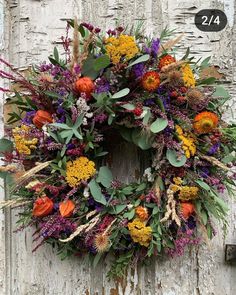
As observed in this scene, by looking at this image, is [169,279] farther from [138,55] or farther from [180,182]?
[138,55]

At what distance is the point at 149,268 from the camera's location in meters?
1.42

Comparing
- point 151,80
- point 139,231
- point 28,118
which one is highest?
point 151,80

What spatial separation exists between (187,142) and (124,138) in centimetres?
17

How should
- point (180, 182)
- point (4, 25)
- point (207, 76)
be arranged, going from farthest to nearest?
point (4, 25) < point (207, 76) < point (180, 182)

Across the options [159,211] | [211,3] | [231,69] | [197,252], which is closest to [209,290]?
[197,252]

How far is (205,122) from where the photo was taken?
4.06ft

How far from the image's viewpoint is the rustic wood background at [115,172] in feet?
4.65

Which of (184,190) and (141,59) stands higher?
(141,59)

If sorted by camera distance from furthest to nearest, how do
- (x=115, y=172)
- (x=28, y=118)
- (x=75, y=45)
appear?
(x=115, y=172)
(x=28, y=118)
(x=75, y=45)

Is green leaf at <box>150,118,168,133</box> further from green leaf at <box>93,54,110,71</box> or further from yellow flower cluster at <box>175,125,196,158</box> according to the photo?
green leaf at <box>93,54,110,71</box>

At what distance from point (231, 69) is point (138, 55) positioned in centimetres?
33

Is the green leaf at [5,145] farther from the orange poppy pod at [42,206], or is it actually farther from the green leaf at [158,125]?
the green leaf at [158,125]

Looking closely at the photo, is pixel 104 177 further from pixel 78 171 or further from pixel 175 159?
pixel 175 159

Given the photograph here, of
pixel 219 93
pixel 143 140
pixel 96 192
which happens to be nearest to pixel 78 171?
pixel 96 192
